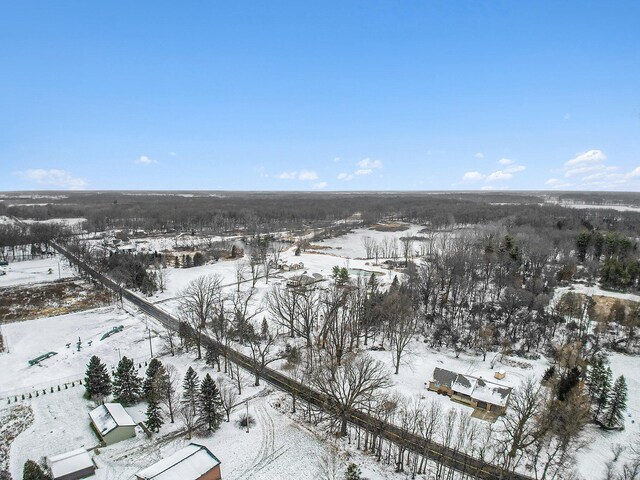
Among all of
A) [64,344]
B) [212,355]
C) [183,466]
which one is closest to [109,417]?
[183,466]

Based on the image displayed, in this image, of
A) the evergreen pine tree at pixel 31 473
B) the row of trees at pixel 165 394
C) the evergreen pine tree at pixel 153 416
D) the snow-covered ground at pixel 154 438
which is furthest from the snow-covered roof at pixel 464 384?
the evergreen pine tree at pixel 31 473

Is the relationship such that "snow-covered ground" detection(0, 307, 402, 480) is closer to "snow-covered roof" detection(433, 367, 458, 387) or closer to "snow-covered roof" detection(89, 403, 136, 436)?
"snow-covered roof" detection(89, 403, 136, 436)

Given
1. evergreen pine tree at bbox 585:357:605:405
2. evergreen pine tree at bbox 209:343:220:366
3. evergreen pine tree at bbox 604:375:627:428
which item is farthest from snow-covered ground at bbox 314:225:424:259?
evergreen pine tree at bbox 604:375:627:428

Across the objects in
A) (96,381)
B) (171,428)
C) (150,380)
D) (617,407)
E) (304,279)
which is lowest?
(171,428)

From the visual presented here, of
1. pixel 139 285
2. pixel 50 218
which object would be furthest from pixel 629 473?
pixel 50 218

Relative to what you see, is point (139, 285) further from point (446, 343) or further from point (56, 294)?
point (446, 343)

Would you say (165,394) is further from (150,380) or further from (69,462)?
(69,462)
